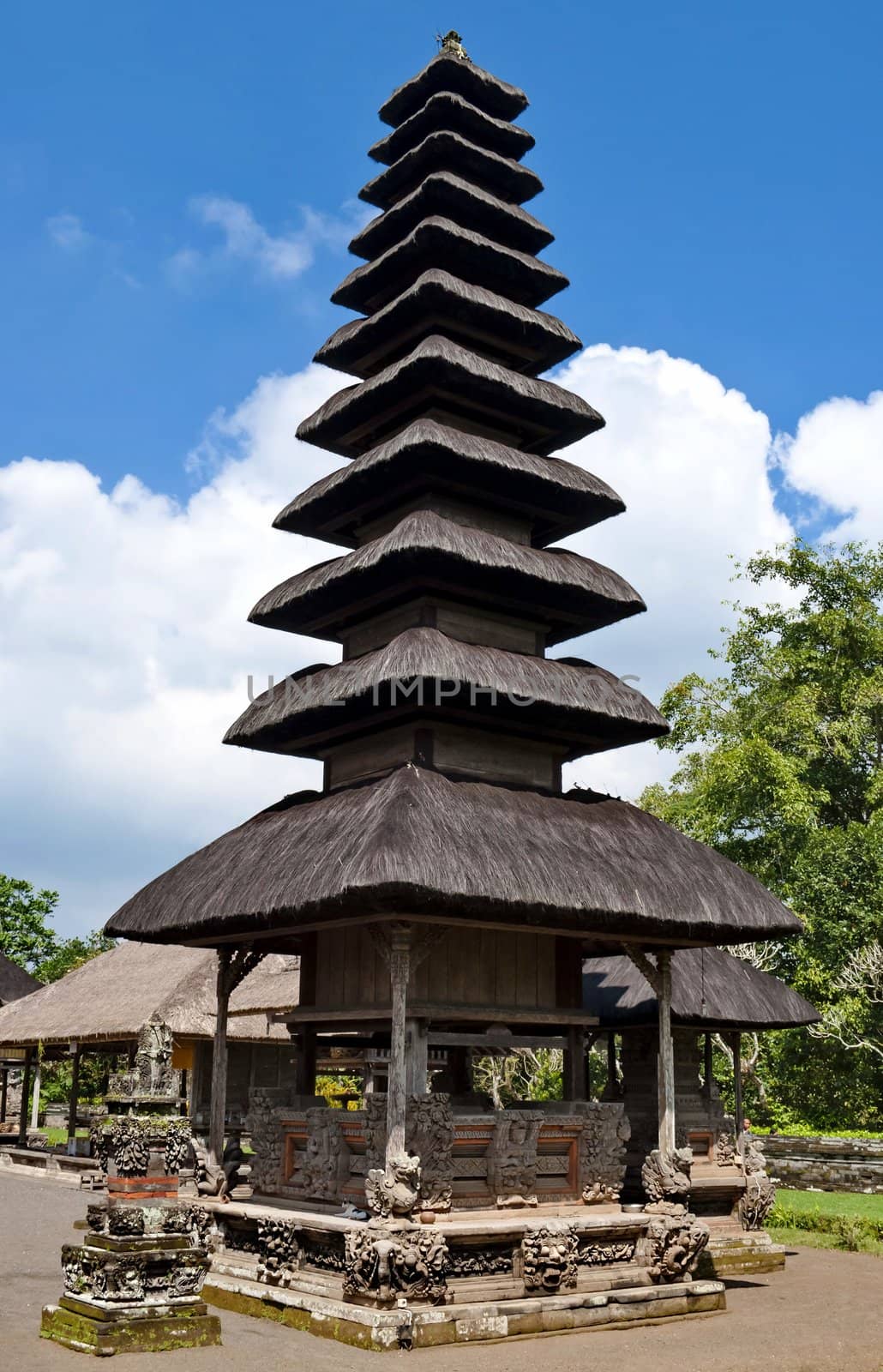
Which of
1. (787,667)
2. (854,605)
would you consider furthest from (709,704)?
(854,605)

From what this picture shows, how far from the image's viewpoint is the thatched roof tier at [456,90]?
1980 centimetres

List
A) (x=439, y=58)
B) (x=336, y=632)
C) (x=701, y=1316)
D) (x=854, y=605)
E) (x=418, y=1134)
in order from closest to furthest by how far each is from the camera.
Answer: (x=418, y=1134), (x=701, y=1316), (x=336, y=632), (x=439, y=58), (x=854, y=605)

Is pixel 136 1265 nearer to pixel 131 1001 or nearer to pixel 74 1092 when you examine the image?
pixel 131 1001

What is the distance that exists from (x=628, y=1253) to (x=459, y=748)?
617cm

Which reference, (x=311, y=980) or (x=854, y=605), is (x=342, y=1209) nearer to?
(x=311, y=980)

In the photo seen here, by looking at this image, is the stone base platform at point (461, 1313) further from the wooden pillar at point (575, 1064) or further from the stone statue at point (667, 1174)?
the wooden pillar at point (575, 1064)

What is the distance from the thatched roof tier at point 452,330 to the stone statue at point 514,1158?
1066 cm

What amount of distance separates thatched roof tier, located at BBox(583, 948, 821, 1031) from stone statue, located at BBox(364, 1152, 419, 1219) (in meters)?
6.11

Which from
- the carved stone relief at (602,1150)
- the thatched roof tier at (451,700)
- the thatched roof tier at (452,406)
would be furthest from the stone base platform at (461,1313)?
the thatched roof tier at (452,406)

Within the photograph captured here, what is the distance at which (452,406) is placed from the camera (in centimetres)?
1759

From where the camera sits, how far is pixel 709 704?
42.2 metres

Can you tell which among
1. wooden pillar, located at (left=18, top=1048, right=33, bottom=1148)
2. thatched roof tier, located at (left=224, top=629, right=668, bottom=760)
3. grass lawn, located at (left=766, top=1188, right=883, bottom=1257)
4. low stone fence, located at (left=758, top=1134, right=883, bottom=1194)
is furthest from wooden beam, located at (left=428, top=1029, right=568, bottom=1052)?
wooden pillar, located at (left=18, top=1048, right=33, bottom=1148)

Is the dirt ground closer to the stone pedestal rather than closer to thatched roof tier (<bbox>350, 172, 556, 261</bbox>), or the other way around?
the stone pedestal

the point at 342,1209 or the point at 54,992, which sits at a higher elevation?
the point at 54,992
